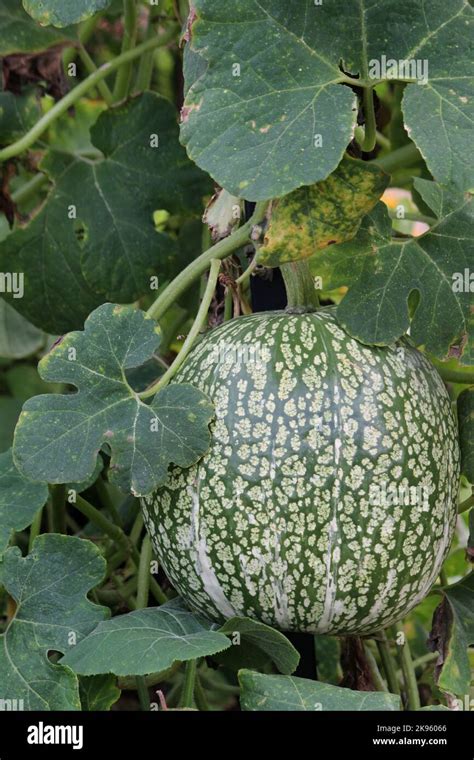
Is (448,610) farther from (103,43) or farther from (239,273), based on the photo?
(103,43)

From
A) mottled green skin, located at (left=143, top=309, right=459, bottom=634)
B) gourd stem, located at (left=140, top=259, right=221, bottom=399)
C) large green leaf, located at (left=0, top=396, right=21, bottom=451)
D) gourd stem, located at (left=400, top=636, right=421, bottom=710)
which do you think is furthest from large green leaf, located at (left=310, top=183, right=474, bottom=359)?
large green leaf, located at (left=0, top=396, right=21, bottom=451)

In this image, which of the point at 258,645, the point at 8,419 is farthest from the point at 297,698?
the point at 8,419

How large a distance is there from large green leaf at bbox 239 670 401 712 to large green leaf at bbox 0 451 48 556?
12.3 inches

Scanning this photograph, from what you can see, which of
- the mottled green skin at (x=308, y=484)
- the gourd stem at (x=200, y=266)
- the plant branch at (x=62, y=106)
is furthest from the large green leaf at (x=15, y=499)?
the plant branch at (x=62, y=106)

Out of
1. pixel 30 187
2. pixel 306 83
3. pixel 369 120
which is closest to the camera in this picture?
pixel 306 83

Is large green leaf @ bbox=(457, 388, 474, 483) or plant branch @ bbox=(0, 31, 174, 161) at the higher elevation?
plant branch @ bbox=(0, 31, 174, 161)

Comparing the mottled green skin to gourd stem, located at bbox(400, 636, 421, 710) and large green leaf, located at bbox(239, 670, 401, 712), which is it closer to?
large green leaf, located at bbox(239, 670, 401, 712)

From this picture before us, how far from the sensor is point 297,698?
1.06 m

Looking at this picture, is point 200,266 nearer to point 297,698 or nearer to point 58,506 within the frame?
point 58,506

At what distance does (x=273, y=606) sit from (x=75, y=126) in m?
0.91

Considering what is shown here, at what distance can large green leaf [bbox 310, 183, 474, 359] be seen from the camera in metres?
1.17

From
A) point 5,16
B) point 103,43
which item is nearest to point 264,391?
point 5,16

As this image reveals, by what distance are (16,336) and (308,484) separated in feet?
3.03

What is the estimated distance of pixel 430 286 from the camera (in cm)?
119
